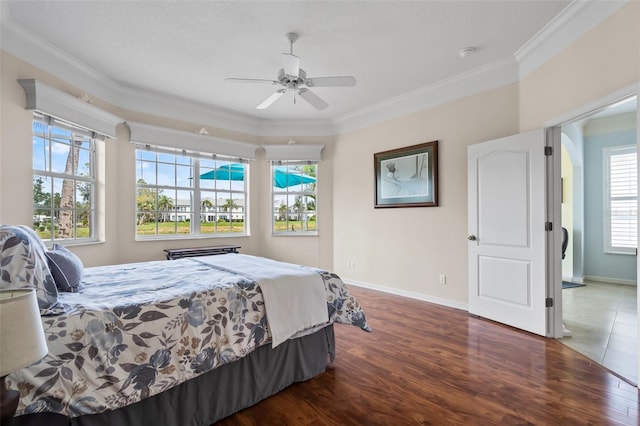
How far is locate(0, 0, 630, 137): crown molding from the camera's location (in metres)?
2.52

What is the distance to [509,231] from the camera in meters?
3.11

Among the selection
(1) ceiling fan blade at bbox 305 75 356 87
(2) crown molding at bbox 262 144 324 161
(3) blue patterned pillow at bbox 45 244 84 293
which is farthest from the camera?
(2) crown molding at bbox 262 144 324 161

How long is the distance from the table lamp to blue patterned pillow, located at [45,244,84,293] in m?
0.87

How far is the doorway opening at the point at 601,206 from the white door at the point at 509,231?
65.0 inches

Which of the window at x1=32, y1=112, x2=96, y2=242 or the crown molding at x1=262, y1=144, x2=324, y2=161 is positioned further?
the crown molding at x1=262, y1=144, x2=324, y2=161

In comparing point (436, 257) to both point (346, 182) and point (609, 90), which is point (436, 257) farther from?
point (609, 90)

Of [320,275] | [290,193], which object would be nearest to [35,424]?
[320,275]

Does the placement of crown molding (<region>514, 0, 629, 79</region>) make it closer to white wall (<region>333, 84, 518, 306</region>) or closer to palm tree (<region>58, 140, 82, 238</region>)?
white wall (<region>333, 84, 518, 306</region>)

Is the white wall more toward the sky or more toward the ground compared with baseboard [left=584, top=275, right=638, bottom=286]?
more toward the sky

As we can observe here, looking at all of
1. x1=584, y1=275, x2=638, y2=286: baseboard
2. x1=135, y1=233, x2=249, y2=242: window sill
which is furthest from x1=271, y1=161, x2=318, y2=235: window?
x1=584, y1=275, x2=638, y2=286: baseboard

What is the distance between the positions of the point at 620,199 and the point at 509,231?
345 cm

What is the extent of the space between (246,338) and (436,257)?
114 inches

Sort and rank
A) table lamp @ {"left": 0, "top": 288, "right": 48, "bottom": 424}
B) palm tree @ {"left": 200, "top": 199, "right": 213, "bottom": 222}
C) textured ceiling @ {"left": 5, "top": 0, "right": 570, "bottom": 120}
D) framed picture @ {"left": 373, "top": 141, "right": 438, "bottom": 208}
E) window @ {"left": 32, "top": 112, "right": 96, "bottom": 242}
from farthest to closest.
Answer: palm tree @ {"left": 200, "top": 199, "right": 213, "bottom": 222}
framed picture @ {"left": 373, "top": 141, "right": 438, "bottom": 208}
window @ {"left": 32, "top": 112, "right": 96, "bottom": 242}
textured ceiling @ {"left": 5, "top": 0, "right": 570, "bottom": 120}
table lamp @ {"left": 0, "top": 288, "right": 48, "bottom": 424}

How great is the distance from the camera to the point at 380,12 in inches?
96.1
